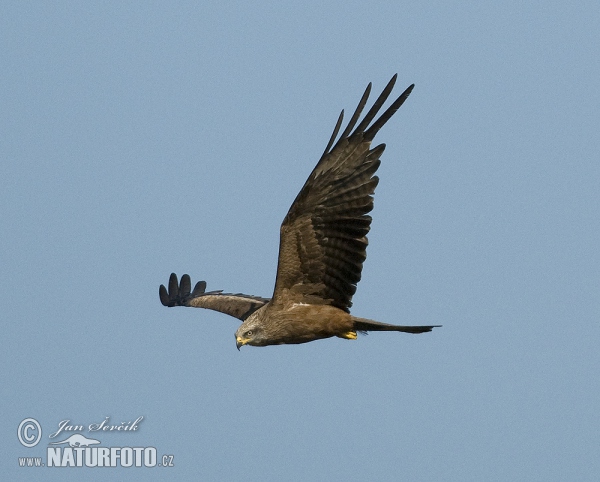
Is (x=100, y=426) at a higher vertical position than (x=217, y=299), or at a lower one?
lower

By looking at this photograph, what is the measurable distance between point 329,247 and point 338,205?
A: 18.2 inches

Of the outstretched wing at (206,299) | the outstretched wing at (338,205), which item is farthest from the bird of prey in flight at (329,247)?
the outstretched wing at (206,299)

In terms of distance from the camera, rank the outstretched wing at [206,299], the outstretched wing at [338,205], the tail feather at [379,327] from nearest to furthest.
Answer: the outstretched wing at [338,205] < the tail feather at [379,327] < the outstretched wing at [206,299]

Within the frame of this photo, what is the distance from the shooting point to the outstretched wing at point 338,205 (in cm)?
1098

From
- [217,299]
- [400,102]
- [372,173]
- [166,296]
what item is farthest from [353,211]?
[166,296]

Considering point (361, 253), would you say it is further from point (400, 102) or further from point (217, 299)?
point (217, 299)

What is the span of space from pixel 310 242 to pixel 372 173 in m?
0.91

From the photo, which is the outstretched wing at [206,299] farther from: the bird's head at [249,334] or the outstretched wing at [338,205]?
the outstretched wing at [338,205]

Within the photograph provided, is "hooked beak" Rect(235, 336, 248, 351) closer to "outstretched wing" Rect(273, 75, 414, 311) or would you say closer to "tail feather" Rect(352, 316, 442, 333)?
"outstretched wing" Rect(273, 75, 414, 311)

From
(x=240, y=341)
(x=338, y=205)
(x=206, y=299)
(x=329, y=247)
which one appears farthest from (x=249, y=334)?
(x=206, y=299)

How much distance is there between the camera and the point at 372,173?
36.5ft

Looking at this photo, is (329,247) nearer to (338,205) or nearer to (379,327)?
(338,205)

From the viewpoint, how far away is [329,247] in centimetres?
1129

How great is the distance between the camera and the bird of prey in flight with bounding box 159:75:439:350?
11.0 metres
